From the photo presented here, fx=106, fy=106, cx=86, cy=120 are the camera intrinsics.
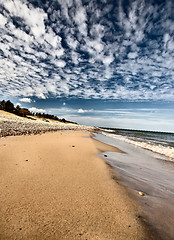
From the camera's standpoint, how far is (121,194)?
247 cm

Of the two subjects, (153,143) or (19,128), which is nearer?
(19,128)

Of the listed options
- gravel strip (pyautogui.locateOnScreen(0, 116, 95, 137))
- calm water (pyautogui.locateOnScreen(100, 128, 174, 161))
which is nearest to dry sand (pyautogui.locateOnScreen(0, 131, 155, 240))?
calm water (pyautogui.locateOnScreen(100, 128, 174, 161))

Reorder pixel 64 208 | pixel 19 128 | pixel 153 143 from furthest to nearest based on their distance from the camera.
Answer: pixel 153 143, pixel 19 128, pixel 64 208

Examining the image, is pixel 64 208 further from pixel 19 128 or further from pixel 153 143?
pixel 153 143

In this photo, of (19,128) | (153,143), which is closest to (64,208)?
(19,128)

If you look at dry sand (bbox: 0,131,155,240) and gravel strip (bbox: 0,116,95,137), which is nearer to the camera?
dry sand (bbox: 0,131,155,240)

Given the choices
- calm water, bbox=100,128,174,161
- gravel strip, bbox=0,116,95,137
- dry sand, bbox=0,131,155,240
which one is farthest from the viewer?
gravel strip, bbox=0,116,95,137

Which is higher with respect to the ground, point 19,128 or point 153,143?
point 153,143

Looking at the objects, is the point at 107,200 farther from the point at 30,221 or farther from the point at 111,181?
the point at 30,221

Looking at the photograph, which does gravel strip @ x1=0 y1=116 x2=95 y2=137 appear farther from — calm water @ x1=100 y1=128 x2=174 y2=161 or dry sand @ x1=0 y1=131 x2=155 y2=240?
calm water @ x1=100 y1=128 x2=174 y2=161

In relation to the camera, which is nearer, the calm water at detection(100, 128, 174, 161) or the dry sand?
the dry sand

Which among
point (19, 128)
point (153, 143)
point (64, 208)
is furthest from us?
point (153, 143)

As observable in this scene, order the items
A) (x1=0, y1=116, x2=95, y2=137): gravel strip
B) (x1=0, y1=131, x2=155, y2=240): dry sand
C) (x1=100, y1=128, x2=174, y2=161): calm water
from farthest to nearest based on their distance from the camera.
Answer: (x1=0, y1=116, x2=95, y2=137): gravel strip, (x1=100, y1=128, x2=174, y2=161): calm water, (x1=0, y1=131, x2=155, y2=240): dry sand

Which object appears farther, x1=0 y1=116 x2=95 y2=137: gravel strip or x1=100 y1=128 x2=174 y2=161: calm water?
x1=0 y1=116 x2=95 y2=137: gravel strip
